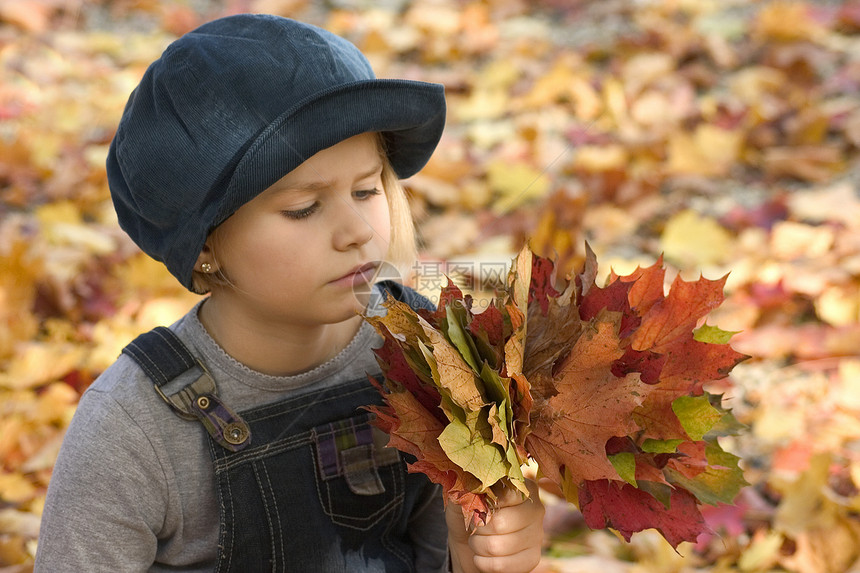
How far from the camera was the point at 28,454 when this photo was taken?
1.92 meters

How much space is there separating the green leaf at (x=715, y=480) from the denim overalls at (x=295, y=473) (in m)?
0.48

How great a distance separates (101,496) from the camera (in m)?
1.18

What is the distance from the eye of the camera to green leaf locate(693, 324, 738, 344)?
111 cm

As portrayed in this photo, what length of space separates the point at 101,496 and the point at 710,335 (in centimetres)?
88

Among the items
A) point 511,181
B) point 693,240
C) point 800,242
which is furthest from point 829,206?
point 511,181

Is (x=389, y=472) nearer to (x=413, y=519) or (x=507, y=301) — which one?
(x=413, y=519)

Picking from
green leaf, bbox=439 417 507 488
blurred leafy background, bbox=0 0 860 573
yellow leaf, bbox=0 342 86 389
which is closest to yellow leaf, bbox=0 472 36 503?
blurred leafy background, bbox=0 0 860 573

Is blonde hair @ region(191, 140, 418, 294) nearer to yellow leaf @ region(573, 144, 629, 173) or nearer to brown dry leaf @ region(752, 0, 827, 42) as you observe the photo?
yellow leaf @ region(573, 144, 629, 173)

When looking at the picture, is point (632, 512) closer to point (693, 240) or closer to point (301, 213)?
point (301, 213)

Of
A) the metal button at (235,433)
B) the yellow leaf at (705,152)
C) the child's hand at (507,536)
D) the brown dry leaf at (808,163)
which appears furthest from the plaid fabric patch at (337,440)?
the brown dry leaf at (808,163)

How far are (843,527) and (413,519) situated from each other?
0.84 metres

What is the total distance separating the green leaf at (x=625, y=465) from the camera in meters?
1.02

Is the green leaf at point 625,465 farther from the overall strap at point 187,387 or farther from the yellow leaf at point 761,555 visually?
the yellow leaf at point 761,555

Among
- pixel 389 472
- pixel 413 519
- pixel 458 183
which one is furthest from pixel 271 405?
pixel 458 183
